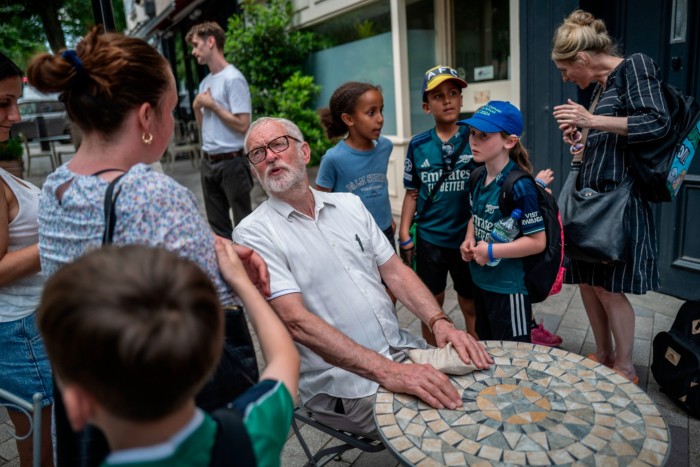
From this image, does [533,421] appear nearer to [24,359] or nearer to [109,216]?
[109,216]

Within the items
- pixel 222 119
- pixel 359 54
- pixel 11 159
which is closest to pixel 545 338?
pixel 222 119

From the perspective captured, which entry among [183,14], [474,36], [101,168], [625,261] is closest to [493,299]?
[625,261]

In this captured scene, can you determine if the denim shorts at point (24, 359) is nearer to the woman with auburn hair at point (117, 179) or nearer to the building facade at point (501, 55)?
the woman with auburn hair at point (117, 179)

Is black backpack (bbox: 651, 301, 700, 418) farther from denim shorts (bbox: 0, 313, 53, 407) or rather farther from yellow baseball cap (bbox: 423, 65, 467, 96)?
denim shorts (bbox: 0, 313, 53, 407)

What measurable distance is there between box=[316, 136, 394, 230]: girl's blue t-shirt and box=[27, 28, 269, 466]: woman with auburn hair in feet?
6.49

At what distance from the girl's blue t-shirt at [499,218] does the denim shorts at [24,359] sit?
1847 mm

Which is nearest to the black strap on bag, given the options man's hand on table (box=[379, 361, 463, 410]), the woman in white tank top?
the woman in white tank top

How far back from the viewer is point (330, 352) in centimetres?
188

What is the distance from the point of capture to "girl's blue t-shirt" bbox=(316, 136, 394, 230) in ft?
10.6

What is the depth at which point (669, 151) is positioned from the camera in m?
2.54

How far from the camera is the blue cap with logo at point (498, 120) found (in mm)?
2389

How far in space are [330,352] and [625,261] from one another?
1.67m

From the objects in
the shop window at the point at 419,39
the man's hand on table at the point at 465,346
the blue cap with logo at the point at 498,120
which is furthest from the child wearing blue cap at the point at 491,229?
the shop window at the point at 419,39

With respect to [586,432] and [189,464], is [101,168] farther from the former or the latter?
[586,432]
